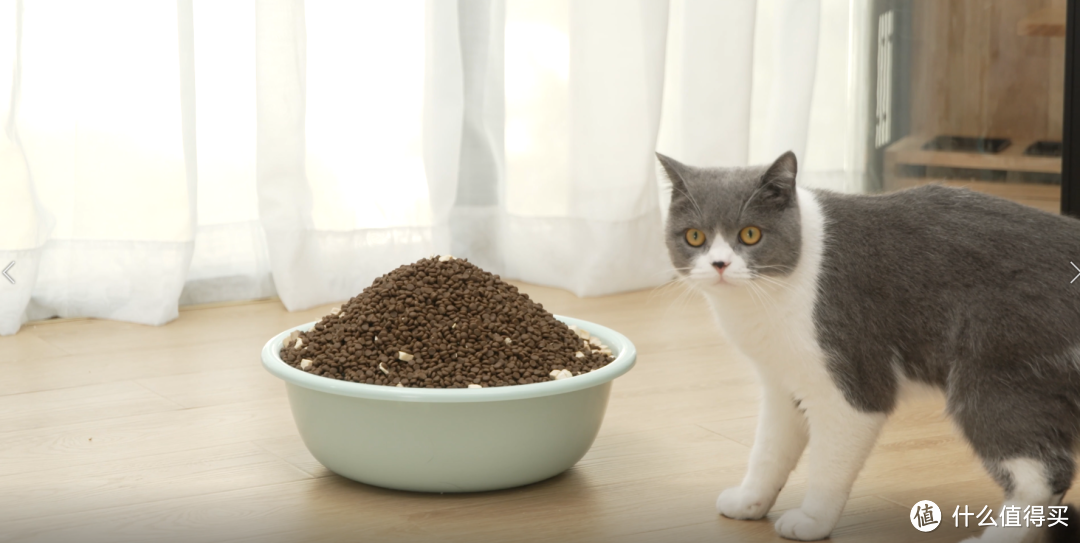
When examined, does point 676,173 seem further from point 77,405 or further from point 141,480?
point 77,405

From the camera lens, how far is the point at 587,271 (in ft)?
8.18

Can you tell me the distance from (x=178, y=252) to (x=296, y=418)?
0.94 m

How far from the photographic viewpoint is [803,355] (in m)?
1.20

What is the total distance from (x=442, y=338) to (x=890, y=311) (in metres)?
0.55

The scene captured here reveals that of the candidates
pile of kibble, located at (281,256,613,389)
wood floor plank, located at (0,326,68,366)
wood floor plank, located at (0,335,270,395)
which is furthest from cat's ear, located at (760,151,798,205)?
wood floor plank, located at (0,326,68,366)

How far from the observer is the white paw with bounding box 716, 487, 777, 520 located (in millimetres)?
1288

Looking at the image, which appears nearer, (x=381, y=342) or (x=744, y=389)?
(x=381, y=342)

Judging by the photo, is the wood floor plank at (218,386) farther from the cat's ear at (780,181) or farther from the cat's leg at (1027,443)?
the cat's leg at (1027,443)

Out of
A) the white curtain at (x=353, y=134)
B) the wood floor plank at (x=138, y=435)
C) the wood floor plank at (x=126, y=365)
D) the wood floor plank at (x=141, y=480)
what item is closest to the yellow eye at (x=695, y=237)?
the wood floor plank at (x=141, y=480)

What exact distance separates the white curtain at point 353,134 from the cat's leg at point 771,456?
1.22m

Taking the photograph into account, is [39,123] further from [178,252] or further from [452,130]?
[452,130]

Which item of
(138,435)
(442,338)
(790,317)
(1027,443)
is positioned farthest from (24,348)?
(1027,443)

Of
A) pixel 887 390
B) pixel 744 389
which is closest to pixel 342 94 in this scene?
pixel 744 389

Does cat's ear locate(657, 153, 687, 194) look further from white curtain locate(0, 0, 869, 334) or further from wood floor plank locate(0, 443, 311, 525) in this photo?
white curtain locate(0, 0, 869, 334)
